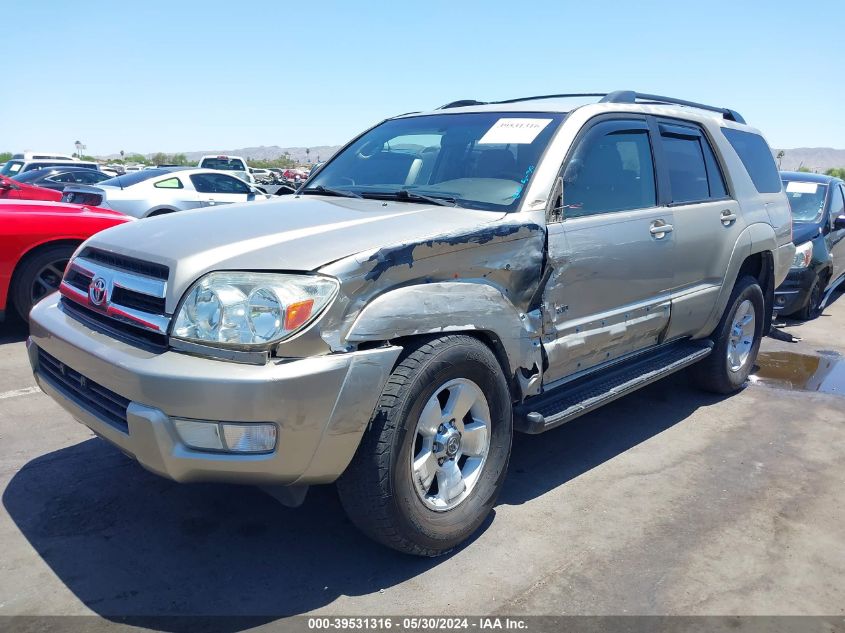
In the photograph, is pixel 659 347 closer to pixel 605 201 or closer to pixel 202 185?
pixel 605 201

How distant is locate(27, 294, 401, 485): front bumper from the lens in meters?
2.39

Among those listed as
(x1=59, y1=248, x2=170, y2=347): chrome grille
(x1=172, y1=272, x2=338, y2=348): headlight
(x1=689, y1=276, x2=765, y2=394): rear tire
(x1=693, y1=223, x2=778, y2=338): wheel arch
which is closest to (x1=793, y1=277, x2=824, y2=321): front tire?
(x1=693, y1=223, x2=778, y2=338): wheel arch

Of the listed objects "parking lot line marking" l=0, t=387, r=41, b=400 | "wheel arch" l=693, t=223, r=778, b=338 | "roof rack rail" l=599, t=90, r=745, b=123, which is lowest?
"parking lot line marking" l=0, t=387, r=41, b=400

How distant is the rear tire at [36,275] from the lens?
5.84 m

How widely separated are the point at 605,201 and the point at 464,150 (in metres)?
0.81

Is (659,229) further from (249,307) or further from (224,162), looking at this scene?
(224,162)

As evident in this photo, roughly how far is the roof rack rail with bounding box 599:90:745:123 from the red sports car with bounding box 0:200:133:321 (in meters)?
4.53

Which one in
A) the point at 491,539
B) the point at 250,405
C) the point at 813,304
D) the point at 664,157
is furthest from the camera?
the point at 813,304

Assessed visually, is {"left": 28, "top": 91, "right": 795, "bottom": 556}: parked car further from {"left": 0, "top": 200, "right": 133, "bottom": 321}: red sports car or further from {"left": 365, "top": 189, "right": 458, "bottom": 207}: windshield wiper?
{"left": 0, "top": 200, "right": 133, "bottom": 321}: red sports car

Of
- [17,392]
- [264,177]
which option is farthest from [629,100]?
[264,177]

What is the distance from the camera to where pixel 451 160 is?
3861 millimetres

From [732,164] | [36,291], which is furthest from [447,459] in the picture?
[36,291]

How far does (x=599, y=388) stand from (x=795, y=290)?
5.24 metres

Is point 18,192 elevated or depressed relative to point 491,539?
elevated
